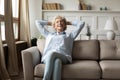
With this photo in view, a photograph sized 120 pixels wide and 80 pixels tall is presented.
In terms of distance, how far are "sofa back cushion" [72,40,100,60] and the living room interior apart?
1 centimetres

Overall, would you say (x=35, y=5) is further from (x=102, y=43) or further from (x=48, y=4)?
(x=102, y=43)

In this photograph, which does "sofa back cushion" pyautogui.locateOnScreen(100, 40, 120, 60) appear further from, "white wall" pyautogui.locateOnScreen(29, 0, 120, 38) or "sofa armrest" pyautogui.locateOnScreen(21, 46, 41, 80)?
"white wall" pyautogui.locateOnScreen(29, 0, 120, 38)

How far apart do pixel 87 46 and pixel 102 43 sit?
0.25 metres

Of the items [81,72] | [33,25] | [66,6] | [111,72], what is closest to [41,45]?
[81,72]

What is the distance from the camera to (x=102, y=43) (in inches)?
133

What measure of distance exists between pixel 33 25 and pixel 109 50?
9.92 ft

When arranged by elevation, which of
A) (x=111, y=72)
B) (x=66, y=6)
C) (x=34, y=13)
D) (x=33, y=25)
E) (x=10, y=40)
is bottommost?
(x=111, y=72)

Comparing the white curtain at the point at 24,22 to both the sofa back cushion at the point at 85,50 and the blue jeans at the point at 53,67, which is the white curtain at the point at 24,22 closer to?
the sofa back cushion at the point at 85,50

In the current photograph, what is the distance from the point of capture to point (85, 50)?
10.8 ft

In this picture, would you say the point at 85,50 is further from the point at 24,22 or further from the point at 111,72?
the point at 24,22

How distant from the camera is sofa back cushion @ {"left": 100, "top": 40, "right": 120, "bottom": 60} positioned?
10.7ft

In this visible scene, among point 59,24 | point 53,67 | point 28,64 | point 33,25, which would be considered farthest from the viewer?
point 33,25

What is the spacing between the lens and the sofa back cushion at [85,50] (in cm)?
327

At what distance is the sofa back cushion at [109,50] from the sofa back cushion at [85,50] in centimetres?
8
